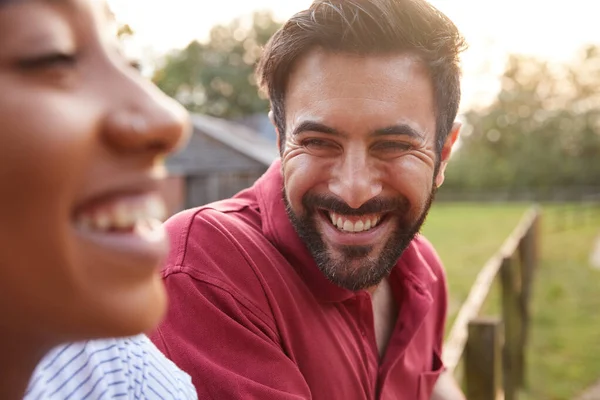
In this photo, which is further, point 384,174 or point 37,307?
point 384,174

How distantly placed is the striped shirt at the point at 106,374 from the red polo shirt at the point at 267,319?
0.36 meters

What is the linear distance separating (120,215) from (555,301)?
9848 mm

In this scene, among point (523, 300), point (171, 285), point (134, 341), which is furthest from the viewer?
point (523, 300)

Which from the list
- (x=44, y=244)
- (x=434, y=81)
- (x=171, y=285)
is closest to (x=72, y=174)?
(x=44, y=244)

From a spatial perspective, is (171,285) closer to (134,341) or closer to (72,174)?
(134,341)

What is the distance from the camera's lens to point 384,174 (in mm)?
1725

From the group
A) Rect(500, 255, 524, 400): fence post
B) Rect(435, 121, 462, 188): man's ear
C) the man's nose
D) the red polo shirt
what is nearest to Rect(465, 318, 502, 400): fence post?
the red polo shirt

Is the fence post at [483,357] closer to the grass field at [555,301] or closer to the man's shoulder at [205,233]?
the man's shoulder at [205,233]

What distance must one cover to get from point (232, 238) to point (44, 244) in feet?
3.53

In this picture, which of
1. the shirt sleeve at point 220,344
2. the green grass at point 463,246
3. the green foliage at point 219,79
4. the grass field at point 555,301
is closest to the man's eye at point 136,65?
the shirt sleeve at point 220,344

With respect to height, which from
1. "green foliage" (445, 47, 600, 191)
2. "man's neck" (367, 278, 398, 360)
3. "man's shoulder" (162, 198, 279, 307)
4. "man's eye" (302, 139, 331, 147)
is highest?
"man's eye" (302, 139, 331, 147)

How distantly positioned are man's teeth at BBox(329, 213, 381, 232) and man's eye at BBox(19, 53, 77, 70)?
3.83ft

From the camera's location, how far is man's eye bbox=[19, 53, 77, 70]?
572 millimetres

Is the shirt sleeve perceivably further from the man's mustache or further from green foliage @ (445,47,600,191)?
green foliage @ (445,47,600,191)
